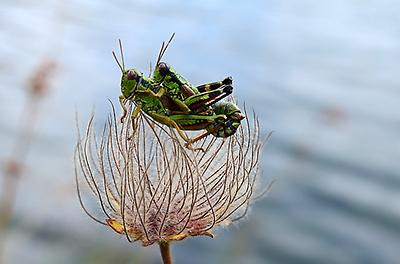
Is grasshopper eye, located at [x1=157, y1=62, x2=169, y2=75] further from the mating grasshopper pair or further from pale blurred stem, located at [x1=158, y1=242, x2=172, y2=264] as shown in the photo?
pale blurred stem, located at [x1=158, y1=242, x2=172, y2=264]

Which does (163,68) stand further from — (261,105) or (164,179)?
(261,105)

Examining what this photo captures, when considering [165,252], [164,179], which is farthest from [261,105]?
[165,252]

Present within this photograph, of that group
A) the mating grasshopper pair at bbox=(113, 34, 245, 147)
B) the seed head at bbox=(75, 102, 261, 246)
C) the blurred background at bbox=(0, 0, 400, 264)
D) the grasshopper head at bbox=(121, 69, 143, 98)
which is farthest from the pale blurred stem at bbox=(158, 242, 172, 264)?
the blurred background at bbox=(0, 0, 400, 264)

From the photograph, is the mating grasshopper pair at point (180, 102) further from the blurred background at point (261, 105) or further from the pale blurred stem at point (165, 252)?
the blurred background at point (261, 105)

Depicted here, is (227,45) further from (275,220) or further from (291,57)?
(275,220)

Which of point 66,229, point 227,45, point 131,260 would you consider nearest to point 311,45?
point 227,45

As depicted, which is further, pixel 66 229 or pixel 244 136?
pixel 66 229
